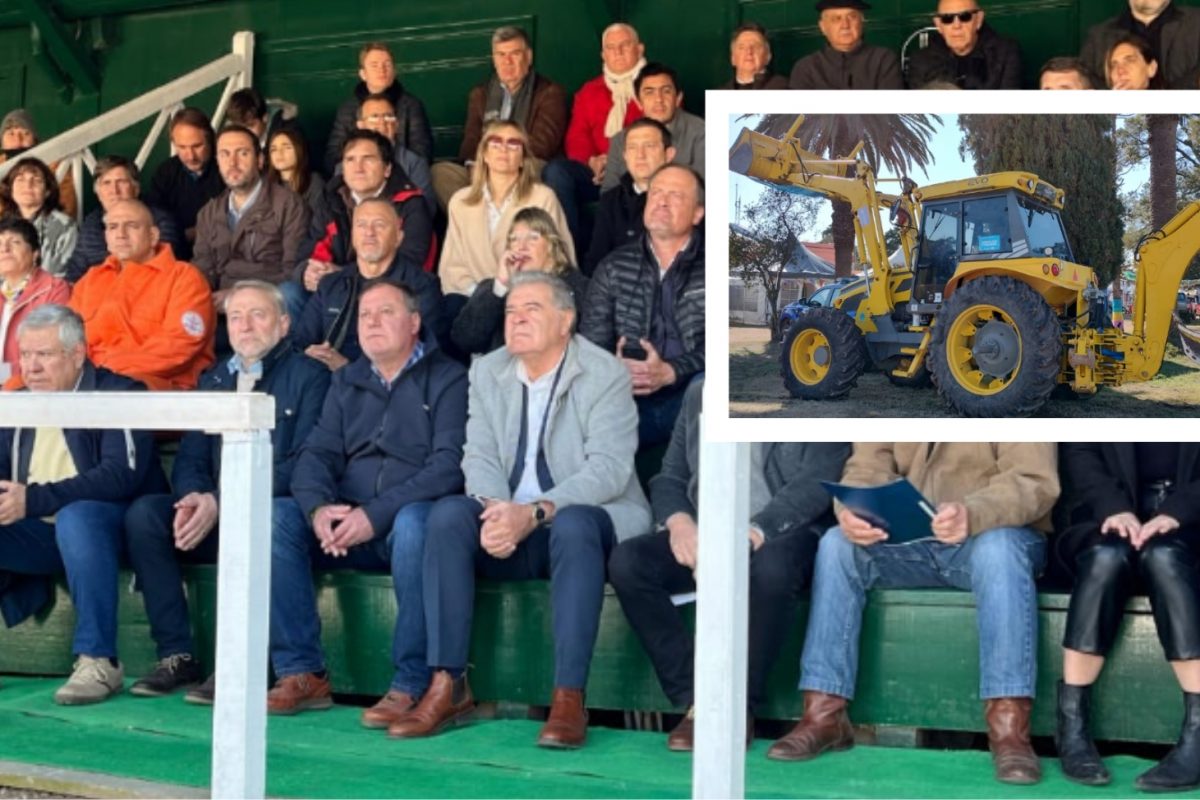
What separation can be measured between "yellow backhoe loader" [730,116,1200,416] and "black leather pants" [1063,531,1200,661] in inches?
43.3

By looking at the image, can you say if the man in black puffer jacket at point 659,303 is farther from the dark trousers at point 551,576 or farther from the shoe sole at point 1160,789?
the shoe sole at point 1160,789

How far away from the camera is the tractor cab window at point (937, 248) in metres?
3.14

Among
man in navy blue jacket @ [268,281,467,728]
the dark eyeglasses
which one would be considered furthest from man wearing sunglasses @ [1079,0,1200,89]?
man in navy blue jacket @ [268,281,467,728]

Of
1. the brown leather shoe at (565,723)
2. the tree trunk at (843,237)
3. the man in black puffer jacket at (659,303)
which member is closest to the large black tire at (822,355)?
the tree trunk at (843,237)

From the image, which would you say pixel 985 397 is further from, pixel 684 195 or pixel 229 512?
pixel 684 195

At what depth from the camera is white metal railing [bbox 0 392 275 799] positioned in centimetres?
331

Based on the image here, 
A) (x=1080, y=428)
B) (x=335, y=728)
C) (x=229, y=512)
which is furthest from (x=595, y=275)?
(x=1080, y=428)

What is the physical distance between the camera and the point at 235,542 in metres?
3.34

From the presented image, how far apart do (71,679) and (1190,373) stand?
318 centimetres

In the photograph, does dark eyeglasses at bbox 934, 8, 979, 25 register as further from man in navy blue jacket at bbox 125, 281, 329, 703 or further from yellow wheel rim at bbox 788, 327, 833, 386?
yellow wheel rim at bbox 788, 327, 833, 386

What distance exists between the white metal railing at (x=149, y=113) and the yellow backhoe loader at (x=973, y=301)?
5181 millimetres

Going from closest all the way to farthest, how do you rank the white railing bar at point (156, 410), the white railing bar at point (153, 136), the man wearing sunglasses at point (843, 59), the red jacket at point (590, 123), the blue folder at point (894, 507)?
the white railing bar at point (156, 410), the blue folder at point (894, 507), the man wearing sunglasses at point (843, 59), the red jacket at point (590, 123), the white railing bar at point (153, 136)

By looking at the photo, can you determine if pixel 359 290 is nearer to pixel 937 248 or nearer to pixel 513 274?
pixel 513 274

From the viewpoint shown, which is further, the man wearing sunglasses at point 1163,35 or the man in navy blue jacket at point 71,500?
the man wearing sunglasses at point 1163,35
